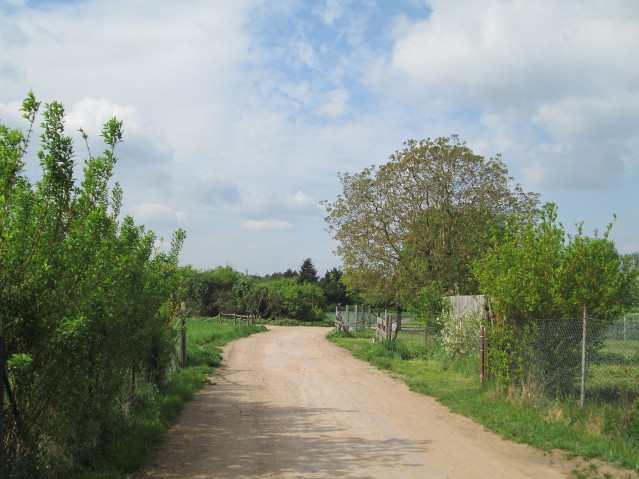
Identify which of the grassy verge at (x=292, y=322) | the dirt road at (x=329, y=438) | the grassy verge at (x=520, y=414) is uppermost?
the grassy verge at (x=520, y=414)

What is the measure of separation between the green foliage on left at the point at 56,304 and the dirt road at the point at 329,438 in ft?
3.99

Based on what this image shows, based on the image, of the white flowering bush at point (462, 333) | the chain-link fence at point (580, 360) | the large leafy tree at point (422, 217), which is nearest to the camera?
the chain-link fence at point (580, 360)

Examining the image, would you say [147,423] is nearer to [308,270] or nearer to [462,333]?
[462,333]

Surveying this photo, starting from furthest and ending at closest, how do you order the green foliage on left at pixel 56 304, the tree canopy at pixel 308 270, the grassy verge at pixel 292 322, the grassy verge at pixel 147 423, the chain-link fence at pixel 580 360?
1. the tree canopy at pixel 308 270
2. the grassy verge at pixel 292 322
3. the chain-link fence at pixel 580 360
4. the grassy verge at pixel 147 423
5. the green foliage on left at pixel 56 304

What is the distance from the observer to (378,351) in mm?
20312

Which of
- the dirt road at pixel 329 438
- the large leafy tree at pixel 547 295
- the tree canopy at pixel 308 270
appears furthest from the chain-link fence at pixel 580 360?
the tree canopy at pixel 308 270

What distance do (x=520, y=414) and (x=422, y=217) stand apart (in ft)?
68.8

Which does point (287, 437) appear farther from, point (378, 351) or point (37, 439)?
point (378, 351)

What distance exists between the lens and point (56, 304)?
18.0ft

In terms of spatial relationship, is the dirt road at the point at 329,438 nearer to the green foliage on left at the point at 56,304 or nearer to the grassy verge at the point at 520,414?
the grassy verge at the point at 520,414

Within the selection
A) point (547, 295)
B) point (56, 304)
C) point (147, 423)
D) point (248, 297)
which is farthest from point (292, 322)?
point (56, 304)

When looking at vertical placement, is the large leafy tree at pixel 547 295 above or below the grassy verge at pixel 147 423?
above

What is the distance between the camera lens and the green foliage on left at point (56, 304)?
5145 millimetres

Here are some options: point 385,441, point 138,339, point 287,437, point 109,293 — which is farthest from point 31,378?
point 385,441
